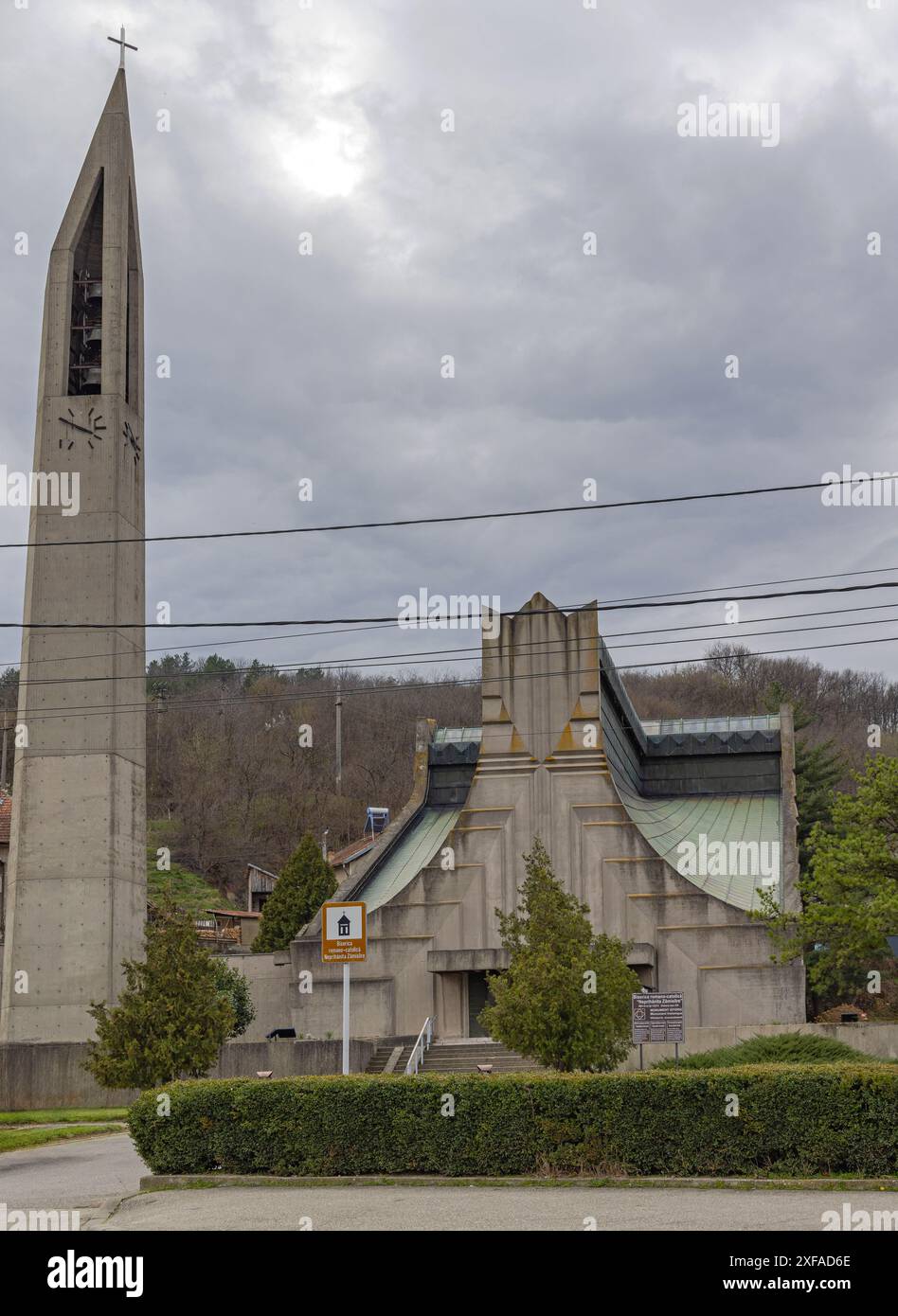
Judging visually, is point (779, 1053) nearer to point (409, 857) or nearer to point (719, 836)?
point (719, 836)

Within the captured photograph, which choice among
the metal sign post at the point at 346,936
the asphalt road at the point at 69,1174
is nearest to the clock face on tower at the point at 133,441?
the asphalt road at the point at 69,1174

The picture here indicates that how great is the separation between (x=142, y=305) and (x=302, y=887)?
941 inches

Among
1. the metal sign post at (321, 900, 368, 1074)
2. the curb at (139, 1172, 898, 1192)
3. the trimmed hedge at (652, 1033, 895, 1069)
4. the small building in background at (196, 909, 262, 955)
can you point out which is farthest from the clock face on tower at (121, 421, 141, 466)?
the curb at (139, 1172, 898, 1192)

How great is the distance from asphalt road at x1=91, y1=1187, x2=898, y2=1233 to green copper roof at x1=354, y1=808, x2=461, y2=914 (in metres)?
25.5

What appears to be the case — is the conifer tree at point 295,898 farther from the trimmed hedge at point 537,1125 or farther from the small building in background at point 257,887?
the trimmed hedge at point 537,1125

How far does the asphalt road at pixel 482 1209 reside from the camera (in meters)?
14.1

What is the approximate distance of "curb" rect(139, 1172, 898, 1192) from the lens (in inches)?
653

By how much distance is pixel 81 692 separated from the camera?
4294 centimetres

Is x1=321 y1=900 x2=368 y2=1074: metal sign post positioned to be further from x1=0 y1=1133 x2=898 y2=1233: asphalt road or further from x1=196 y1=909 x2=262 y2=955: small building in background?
x1=196 y1=909 x2=262 y2=955: small building in background

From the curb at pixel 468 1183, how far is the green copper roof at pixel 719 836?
75.9 ft

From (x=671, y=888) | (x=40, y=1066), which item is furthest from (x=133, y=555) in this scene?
(x=671, y=888)
